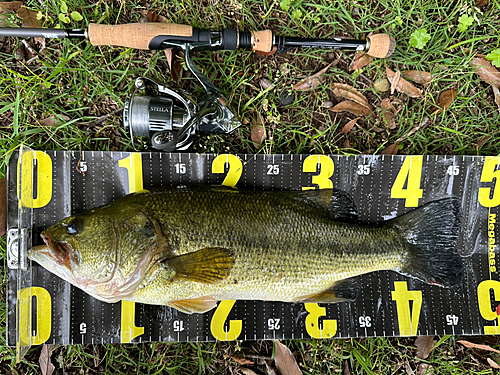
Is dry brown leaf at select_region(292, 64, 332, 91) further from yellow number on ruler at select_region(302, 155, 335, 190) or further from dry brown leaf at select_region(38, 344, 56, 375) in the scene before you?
dry brown leaf at select_region(38, 344, 56, 375)

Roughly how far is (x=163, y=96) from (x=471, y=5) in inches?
130

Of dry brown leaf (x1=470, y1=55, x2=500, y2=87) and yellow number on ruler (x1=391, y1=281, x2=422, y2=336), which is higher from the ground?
dry brown leaf (x1=470, y1=55, x2=500, y2=87)

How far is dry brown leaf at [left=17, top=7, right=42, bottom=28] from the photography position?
10.4 feet

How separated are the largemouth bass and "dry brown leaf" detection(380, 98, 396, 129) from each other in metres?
0.89

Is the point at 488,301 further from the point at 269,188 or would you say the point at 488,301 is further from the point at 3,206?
the point at 3,206

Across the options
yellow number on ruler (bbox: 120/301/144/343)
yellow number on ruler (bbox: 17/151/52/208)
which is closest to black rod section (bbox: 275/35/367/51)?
yellow number on ruler (bbox: 17/151/52/208)

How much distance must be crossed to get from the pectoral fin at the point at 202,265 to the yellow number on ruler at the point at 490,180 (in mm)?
2621

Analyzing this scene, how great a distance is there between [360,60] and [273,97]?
0.96 metres

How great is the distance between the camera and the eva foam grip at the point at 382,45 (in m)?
3.07

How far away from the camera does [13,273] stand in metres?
2.95

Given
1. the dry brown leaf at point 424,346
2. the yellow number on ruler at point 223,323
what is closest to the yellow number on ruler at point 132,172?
the yellow number on ruler at point 223,323

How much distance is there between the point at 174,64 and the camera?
10.3 ft

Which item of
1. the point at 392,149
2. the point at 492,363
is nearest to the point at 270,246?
the point at 392,149

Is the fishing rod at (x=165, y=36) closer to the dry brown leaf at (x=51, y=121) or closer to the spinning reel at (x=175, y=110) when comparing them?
the spinning reel at (x=175, y=110)
